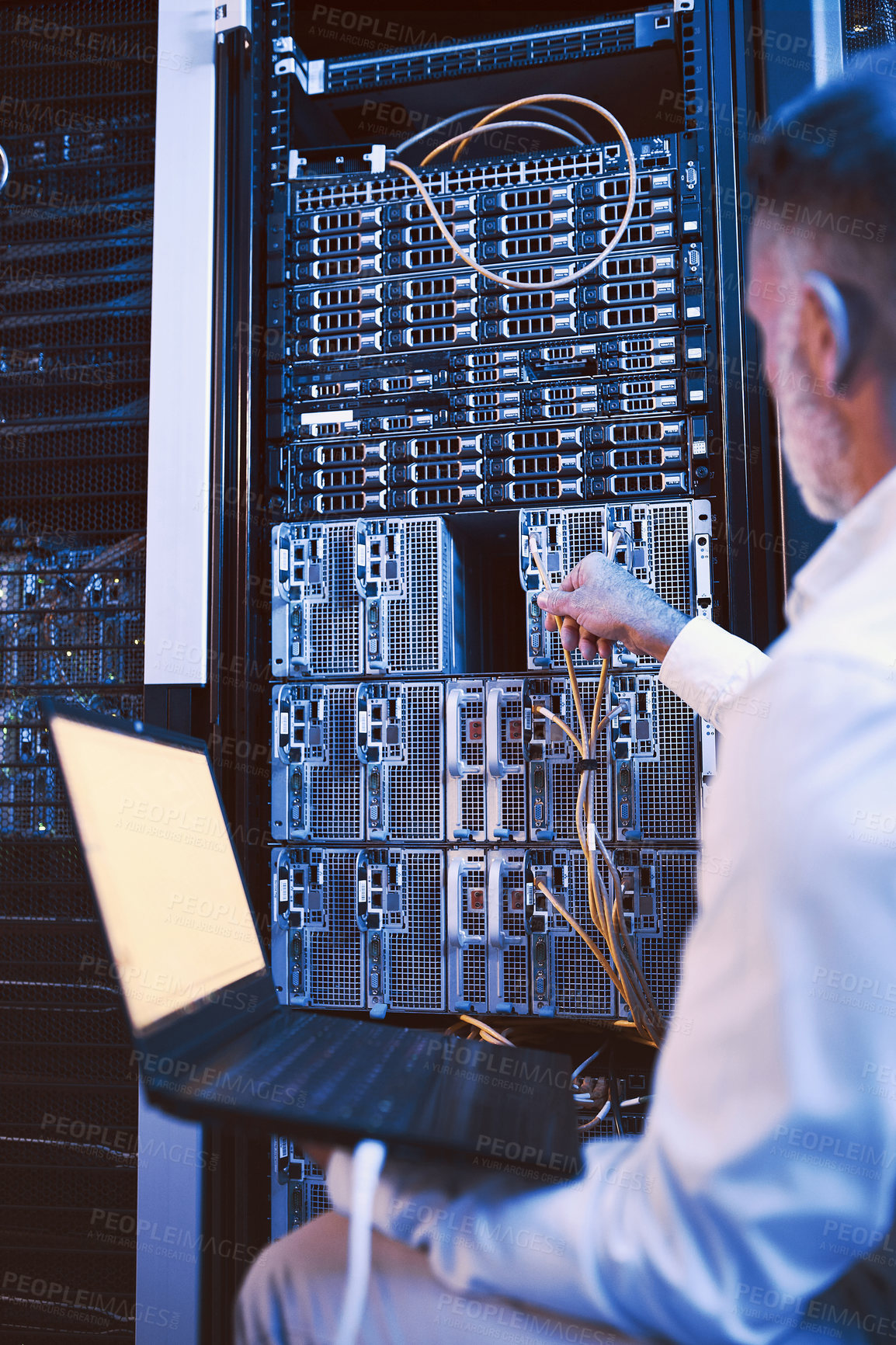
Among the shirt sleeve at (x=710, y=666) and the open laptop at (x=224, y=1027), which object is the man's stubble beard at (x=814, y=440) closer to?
the shirt sleeve at (x=710, y=666)

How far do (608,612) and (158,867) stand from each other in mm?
711

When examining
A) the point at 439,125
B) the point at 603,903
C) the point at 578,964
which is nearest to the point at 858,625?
the point at 603,903

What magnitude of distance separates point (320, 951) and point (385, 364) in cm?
96

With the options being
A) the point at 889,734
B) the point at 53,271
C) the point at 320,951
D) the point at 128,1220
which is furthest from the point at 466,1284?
the point at 53,271

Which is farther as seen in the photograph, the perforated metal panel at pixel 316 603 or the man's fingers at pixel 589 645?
the perforated metal panel at pixel 316 603

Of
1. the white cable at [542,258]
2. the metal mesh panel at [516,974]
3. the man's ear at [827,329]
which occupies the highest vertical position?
the white cable at [542,258]

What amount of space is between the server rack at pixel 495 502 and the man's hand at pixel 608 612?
85mm

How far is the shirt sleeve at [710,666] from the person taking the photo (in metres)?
1.24

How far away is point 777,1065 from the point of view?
1.61ft

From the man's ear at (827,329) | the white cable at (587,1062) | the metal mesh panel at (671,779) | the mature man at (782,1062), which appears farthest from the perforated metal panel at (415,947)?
the man's ear at (827,329)

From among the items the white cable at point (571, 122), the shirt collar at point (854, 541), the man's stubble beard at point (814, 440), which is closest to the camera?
the shirt collar at point (854, 541)

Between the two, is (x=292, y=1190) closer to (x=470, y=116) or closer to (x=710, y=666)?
(x=710, y=666)

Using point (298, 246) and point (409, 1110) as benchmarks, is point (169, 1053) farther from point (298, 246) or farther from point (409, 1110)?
point (298, 246)

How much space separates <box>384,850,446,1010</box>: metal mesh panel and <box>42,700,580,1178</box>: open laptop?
386 mm
